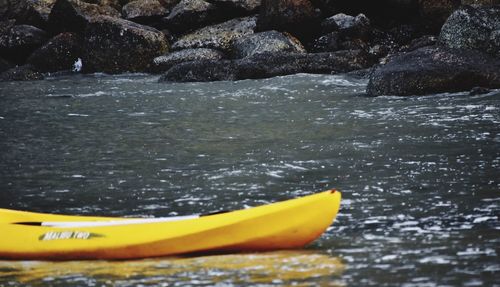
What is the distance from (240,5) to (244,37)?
2.10 metres

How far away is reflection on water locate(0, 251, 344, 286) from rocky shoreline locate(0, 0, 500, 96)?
777 centimetres

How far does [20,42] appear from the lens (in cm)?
1888

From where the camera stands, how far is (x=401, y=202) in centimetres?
545

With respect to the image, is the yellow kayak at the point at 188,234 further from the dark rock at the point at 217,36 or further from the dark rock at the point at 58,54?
the dark rock at the point at 58,54

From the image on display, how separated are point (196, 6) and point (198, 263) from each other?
15.0m

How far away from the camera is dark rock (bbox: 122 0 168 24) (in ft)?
66.0

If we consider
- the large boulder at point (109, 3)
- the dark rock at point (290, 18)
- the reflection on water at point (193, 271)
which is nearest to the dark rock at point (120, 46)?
the dark rock at point (290, 18)

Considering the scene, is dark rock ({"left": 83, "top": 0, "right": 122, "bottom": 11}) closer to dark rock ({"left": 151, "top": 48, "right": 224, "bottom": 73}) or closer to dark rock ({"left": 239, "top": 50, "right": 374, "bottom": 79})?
dark rock ({"left": 151, "top": 48, "right": 224, "bottom": 73})

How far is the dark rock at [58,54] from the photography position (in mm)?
17766

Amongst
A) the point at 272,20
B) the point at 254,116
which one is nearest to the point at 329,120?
the point at 254,116

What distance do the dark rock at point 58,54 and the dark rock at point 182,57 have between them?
2.20 metres

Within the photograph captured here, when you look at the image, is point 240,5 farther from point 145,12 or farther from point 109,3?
point 109,3

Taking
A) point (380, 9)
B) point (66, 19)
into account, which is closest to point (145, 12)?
point (66, 19)

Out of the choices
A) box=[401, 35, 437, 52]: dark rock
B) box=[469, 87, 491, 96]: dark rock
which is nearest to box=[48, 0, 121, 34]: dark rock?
box=[401, 35, 437, 52]: dark rock
